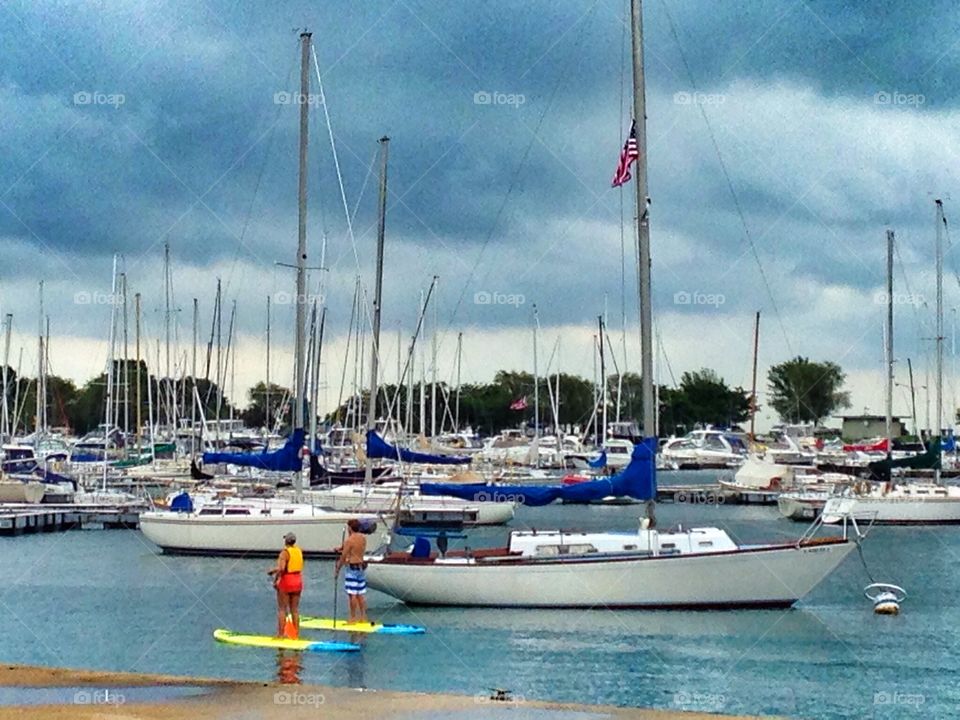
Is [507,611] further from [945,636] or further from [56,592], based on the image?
[56,592]

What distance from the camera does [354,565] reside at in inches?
1265

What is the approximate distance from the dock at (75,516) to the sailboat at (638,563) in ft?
114

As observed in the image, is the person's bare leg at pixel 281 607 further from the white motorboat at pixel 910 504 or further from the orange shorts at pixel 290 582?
the white motorboat at pixel 910 504

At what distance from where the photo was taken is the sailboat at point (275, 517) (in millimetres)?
50375

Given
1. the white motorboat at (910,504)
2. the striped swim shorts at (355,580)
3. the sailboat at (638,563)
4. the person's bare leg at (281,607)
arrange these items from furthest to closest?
1. the white motorboat at (910,504)
2. the sailboat at (638,563)
3. the striped swim shorts at (355,580)
4. the person's bare leg at (281,607)

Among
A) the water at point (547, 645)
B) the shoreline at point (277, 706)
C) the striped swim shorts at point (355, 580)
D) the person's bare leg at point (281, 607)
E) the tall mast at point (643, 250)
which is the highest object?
the tall mast at point (643, 250)

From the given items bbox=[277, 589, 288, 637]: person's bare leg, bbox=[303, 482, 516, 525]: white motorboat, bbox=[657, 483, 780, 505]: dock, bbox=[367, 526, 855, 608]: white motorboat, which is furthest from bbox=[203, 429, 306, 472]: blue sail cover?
bbox=[657, 483, 780, 505]: dock

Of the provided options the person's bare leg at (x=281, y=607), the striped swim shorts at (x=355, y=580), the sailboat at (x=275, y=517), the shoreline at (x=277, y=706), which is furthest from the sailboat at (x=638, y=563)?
the shoreline at (x=277, y=706)

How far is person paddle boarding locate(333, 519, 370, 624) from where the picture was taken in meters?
31.6

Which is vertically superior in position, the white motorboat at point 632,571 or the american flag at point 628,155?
the american flag at point 628,155

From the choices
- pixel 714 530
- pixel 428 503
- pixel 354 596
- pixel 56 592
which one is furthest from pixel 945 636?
pixel 428 503

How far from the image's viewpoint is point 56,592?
1854 inches

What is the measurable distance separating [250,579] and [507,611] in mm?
12759

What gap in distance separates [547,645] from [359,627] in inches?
164
